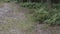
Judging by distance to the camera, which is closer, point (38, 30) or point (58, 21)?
point (38, 30)

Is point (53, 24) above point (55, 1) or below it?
above

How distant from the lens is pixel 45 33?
7.87 meters

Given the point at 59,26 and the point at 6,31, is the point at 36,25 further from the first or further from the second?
the point at 6,31

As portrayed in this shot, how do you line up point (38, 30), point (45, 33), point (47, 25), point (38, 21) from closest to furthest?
point (45, 33) < point (38, 30) < point (47, 25) < point (38, 21)

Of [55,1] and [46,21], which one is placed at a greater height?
[46,21]

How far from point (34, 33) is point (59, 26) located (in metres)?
1.74

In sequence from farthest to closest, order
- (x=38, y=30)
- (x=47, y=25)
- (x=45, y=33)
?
(x=47, y=25) < (x=38, y=30) < (x=45, y=33)

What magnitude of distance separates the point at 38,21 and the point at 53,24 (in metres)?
1.27

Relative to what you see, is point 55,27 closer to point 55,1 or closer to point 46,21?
point 46,21

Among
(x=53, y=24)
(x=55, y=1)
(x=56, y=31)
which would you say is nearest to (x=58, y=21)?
(x=53, y=24)

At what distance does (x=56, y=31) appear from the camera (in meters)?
8.18

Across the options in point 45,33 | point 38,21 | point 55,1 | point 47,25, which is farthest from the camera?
point 55,1

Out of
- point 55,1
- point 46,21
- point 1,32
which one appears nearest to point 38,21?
point 46,21

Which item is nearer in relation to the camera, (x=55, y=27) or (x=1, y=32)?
(x=1, y=32)
